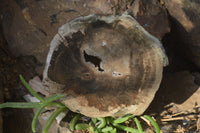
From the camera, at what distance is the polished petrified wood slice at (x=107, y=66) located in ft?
3.60

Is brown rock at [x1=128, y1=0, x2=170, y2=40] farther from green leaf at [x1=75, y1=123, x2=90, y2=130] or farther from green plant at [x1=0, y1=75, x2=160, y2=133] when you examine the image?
green leaf at [x1=75, y1=123, x2=90, y2=130]

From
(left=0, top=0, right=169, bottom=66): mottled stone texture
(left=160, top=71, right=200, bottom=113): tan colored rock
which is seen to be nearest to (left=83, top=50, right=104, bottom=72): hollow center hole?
(left=0, top=0, right=169, bottom=66): mottled stone texture

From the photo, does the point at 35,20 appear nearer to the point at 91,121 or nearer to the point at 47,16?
the point at 47,16

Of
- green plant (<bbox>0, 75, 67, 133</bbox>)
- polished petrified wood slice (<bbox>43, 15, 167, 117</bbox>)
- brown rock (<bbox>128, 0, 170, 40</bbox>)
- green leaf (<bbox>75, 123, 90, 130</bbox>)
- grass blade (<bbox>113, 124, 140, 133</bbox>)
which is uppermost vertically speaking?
brown rock (<bbox>128, 0, 170, 40</bbox>)

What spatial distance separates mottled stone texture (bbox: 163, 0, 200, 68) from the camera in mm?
1385

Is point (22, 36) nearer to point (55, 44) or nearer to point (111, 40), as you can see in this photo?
point (55, 44)

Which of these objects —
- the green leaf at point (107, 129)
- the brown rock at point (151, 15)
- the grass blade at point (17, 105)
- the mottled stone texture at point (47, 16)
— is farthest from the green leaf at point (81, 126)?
the brown rock at point (151, 15)

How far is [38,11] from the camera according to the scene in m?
1.43

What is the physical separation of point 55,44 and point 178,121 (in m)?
1.00

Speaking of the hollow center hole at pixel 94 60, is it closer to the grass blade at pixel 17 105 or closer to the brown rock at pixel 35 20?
the brown rock at pixel 35 20

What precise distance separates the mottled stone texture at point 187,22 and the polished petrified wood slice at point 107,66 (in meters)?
0.49

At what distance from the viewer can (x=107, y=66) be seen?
1186mm

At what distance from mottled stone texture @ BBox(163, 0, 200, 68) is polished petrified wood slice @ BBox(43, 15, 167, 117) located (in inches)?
19.4

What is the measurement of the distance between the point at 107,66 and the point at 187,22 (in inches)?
28.1
